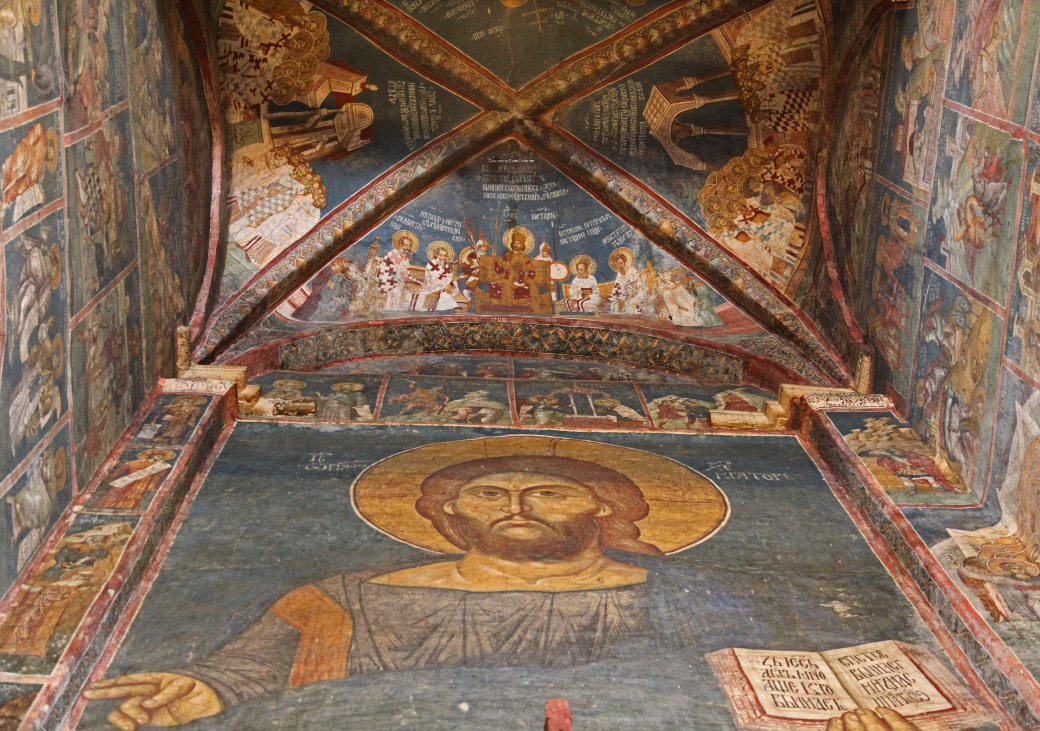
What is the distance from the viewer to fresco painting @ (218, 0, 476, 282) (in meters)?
10.8

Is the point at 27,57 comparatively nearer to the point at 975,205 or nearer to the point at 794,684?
the point at 794,684

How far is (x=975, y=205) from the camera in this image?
8.25 meters

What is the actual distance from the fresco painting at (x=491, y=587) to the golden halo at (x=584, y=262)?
2.57 m

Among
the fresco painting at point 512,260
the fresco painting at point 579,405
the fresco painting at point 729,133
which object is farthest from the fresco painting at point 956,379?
the fresco painting at point 512,260

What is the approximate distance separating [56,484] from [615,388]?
485 centimetres

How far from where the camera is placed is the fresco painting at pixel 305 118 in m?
10.8

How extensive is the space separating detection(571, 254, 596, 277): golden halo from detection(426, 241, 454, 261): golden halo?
3.68 feet

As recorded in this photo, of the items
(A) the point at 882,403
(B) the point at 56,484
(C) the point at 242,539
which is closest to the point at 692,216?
(A) the point at 882,403

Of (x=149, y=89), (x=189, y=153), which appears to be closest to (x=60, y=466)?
(x=149, y=89)

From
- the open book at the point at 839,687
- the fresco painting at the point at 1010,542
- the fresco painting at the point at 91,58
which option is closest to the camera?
the open book at the point at 839,687

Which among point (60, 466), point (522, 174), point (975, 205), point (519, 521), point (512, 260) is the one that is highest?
point (975, 205)

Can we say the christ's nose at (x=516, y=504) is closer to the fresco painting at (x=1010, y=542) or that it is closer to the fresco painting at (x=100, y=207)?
the fresco painting at (x=1010, y=542)

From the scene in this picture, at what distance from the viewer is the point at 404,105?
11336 mm

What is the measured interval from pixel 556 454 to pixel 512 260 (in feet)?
10.1
